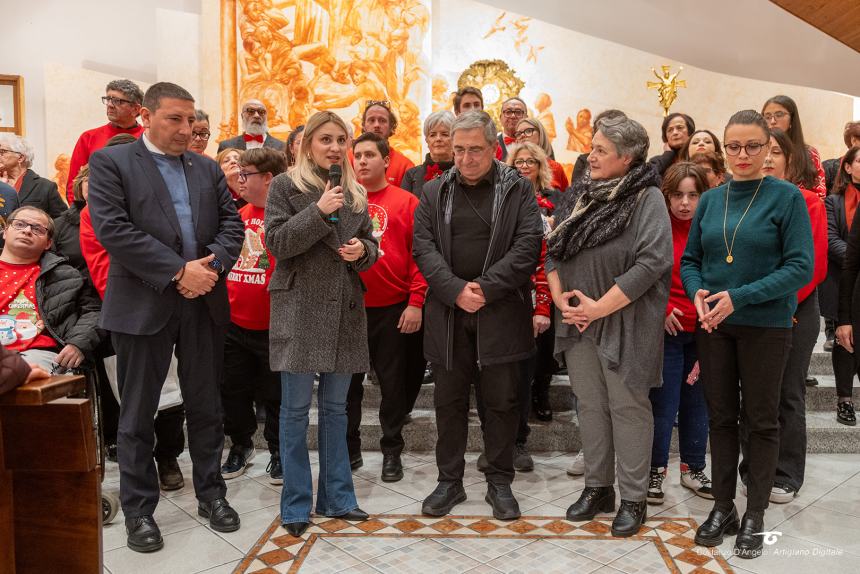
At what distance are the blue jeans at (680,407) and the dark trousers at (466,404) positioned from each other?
695 mm

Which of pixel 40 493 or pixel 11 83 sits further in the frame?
pixel 11 83

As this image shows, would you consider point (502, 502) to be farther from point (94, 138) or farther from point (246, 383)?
point (94, 138)

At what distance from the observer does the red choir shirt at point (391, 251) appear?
3461mm

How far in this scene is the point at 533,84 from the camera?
9.30 metres

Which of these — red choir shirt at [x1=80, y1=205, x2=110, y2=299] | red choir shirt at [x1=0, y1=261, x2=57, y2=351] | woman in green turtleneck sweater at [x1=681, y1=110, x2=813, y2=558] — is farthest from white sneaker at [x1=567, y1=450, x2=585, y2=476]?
red choir shirt at [x1=0, y1=261, x2=57, y2=351]

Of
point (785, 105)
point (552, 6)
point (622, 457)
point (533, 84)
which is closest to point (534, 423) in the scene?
point (622, 457)

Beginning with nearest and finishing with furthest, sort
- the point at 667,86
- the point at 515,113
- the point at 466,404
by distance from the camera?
1. the point at 466,404
2. the point at 515,113
3. the point at 667,86

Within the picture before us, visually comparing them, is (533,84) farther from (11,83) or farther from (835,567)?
(835,567)

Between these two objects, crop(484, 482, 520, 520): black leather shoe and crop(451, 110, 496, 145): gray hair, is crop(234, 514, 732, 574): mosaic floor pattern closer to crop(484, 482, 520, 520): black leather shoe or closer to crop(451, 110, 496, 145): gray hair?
crop(484, 482, 520, 520): black leather shoe

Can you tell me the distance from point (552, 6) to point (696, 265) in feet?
24.4

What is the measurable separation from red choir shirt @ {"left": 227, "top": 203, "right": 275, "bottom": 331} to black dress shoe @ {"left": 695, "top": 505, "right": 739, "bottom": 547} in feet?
7.05

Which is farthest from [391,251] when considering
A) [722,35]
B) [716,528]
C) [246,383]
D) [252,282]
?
[722,35]

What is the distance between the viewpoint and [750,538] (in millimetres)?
2656

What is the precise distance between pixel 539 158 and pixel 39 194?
344 cm
